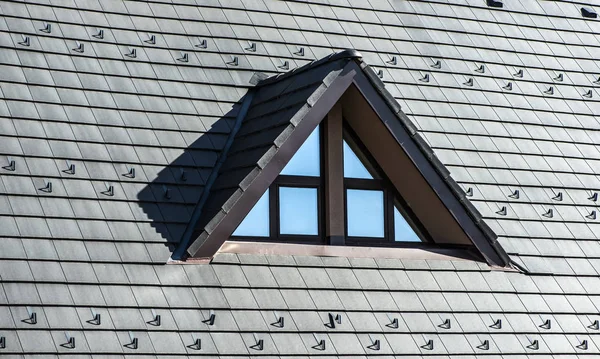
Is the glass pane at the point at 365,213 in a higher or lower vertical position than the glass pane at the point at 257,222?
higher

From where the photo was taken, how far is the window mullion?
29.5ft

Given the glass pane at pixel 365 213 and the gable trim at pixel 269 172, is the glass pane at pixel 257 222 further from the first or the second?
the glass pane at pixel 365 213

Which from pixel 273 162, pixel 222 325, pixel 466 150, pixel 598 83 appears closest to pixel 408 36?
pixel 466 150

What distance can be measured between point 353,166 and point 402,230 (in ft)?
2.24

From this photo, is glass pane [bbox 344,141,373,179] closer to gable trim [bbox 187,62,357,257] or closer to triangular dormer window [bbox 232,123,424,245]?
triangular dormer window [bbox 232,123,424,245]

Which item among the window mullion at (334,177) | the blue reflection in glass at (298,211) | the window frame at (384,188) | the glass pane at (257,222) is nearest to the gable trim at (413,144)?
the window mullion at (334,177)

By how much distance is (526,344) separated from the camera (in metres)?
8.97

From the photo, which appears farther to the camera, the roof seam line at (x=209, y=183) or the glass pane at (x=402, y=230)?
the glass pane at (x=402, y=230)

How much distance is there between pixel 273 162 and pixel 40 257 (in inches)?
73.1

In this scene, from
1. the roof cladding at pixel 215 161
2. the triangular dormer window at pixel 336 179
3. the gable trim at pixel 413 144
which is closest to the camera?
the roof cladding at pixel 215 161

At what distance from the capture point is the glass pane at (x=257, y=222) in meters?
8.81

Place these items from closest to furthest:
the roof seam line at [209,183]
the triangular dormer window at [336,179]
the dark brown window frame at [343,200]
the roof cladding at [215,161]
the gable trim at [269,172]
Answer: the roof cladding at [215,161], the gable trim at [269,172], the roof seam line at [209,183], the triangular dormer window at [336,179], the dark brown window frame at [343,200]

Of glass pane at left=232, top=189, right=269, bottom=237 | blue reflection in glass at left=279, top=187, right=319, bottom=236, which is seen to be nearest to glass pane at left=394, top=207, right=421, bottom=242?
blue reflection in glass at left=279, top=187, right=319, bottom=236

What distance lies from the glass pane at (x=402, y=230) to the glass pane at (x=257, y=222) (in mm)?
1167
